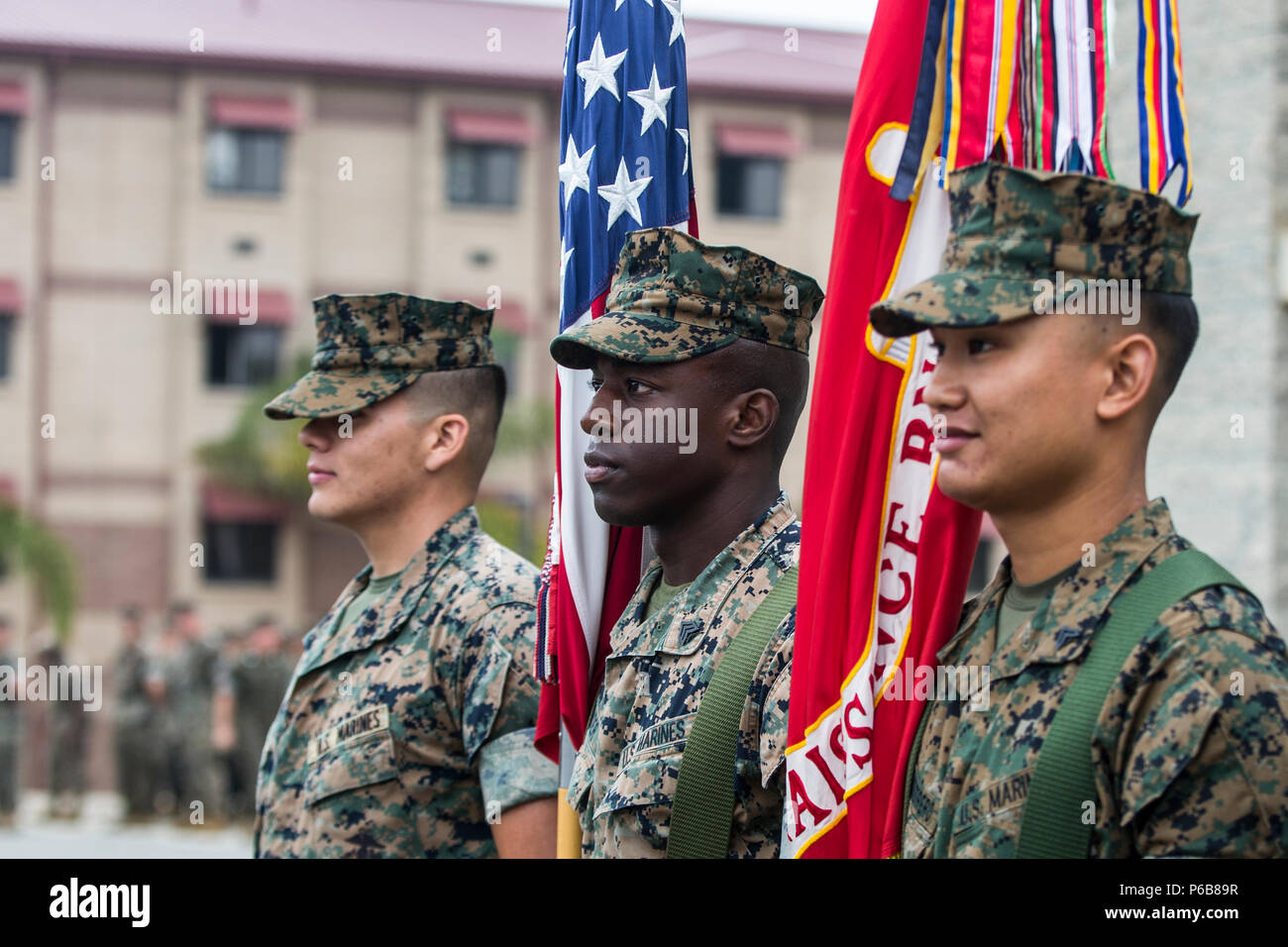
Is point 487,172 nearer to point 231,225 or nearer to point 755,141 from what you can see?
point 231,225

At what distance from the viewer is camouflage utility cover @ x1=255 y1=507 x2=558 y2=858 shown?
143 inches

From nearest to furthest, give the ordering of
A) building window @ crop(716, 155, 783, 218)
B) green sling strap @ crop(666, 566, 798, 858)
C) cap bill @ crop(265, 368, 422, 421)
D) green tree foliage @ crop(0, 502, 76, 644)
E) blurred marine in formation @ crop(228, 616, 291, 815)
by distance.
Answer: green sling strap @ crop(666, 566, 798, 858)
cap bill @ crop(265, 368, 422, 421)
blurred marine in formation @ crop(228, 616, 291, 815)
green tree foliage @ crop(0, 502, 76, 644)
building window @ crop(716, 155, 783, 218)

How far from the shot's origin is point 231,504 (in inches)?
892

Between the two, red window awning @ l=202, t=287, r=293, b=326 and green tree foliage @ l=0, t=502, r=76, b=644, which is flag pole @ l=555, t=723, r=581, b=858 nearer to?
green tree foliage @ l=0, t=502, r=76, b=644

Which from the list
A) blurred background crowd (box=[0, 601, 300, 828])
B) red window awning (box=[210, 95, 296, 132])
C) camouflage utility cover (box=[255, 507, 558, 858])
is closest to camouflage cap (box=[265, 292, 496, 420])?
camouflage utility cover (box=[255, 507, 558, 858])

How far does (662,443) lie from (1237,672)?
1.38 m

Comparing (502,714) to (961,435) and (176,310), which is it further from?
(176,310)

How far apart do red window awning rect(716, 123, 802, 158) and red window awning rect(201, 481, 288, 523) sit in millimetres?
8470

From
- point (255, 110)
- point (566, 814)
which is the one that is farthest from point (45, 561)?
point (566, 814)

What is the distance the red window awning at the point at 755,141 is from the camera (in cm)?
2328

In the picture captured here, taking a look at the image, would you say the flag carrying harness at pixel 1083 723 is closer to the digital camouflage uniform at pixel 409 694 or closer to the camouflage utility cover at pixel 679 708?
the camouflage utility cover at pixel 679 708

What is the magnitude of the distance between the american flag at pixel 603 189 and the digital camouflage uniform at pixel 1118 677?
1242 mm

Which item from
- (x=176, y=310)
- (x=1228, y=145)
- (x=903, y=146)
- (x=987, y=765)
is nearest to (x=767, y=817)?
(x=987, y=765)

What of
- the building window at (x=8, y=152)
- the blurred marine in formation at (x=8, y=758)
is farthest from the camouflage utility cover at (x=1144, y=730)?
the building window at (x=8, y=152)
